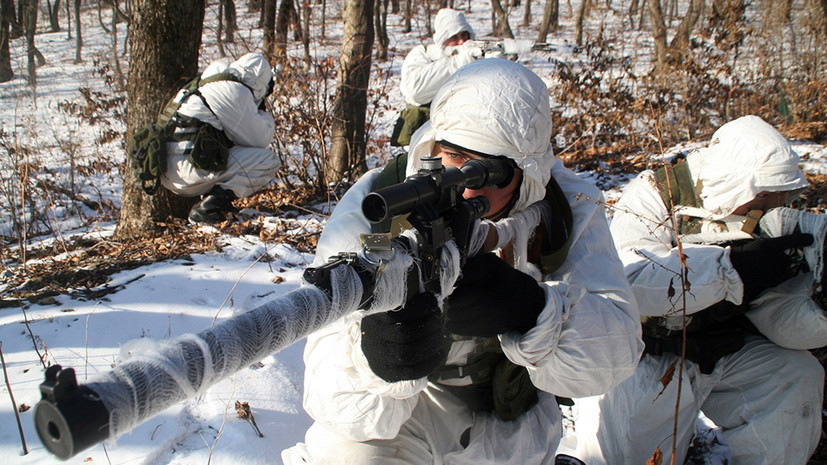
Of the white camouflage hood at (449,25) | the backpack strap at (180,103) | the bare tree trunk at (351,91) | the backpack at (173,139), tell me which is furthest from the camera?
the white camouflage hood at (449,25)

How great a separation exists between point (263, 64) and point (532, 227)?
3535 millimetres

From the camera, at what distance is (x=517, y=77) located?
1.66 meters

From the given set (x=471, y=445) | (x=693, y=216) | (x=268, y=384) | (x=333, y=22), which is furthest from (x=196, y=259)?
(x=333, y=22)

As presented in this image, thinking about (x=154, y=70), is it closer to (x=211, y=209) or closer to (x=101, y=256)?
(x=211, y=209)

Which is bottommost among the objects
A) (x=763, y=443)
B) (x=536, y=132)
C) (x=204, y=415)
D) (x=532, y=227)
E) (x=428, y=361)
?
(x=763, y=443)

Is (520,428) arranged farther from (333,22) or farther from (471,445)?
(333,22)

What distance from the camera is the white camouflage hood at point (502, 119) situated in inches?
62.9

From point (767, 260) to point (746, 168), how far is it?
44cm

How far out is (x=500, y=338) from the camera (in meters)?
1.56

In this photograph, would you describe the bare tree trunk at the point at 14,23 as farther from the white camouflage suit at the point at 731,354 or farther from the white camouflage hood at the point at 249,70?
the white camouflage suit at the point at 731,354

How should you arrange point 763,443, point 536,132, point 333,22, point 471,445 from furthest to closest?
point 333,22 → point 763,443 → point 471,445 → point 536,132

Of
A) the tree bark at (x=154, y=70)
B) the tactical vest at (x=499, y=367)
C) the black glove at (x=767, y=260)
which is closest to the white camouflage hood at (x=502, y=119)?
the tactical vest at (x=499, y=367)

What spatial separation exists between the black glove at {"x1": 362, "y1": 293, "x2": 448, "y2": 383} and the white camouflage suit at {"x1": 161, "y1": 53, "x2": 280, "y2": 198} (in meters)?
3.50

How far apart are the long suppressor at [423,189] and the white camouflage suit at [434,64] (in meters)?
3.31
